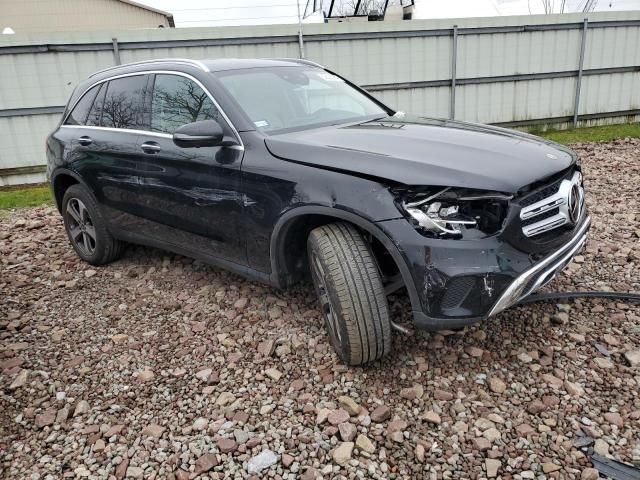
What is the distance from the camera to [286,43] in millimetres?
9242

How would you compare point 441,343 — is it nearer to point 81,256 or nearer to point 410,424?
point 410,424

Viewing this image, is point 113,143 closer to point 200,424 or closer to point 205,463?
point 200,424

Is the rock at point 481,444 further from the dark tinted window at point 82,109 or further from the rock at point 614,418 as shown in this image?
the dark tinted window at point 82,109

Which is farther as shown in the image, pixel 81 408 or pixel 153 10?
pixel 153 10

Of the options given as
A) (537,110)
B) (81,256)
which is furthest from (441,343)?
(537,110)

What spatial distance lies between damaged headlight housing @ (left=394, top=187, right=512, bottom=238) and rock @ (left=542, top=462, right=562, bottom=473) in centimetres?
100

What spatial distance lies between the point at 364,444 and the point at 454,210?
44.8 inches

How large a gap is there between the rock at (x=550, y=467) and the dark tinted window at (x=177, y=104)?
2.49 meters

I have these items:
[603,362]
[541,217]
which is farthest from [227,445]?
[603,362]

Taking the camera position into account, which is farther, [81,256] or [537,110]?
[537,110]

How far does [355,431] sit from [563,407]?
1.00 m

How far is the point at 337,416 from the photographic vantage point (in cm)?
255

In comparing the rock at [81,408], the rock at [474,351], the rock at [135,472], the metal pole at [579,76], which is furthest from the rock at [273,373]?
the metal pole at [579,76]

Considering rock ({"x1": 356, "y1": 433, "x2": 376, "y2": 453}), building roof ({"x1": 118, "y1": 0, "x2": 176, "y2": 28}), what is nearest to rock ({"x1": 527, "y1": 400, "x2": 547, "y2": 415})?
rock ({"x1": 356, "y1": 433, "x2": 376, "y2": 453})
